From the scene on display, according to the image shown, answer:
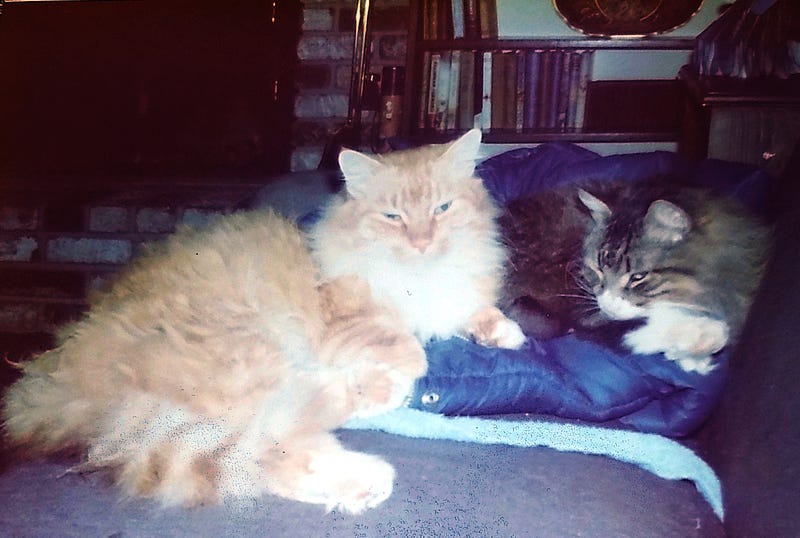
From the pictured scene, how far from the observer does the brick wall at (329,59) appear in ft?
6.55

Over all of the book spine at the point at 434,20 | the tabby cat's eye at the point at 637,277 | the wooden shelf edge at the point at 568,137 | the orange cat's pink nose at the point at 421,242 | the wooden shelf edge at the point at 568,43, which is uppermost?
the book spine at the point at 434,20

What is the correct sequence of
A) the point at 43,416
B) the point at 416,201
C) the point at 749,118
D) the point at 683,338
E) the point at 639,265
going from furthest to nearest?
the point at 749,118, the point at 416,201, the point at 639,265, the point at 683,338, the point at 43,416

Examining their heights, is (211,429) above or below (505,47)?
below

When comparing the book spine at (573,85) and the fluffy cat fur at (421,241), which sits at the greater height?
the book spine at (573,85)

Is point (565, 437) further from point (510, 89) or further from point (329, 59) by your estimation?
point (329, 59)

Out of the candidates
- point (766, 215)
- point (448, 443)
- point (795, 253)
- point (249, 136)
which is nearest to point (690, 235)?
point (766, 215)

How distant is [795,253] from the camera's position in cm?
65

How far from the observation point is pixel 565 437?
79 centimetres

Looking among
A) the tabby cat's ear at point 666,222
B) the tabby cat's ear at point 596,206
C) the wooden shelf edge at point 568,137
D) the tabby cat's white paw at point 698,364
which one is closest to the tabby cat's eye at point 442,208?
the tabby cat's ear at point 596,206

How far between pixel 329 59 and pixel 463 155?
1184mm

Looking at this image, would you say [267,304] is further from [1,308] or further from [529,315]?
[1,308]

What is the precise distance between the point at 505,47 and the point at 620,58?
1.31ft

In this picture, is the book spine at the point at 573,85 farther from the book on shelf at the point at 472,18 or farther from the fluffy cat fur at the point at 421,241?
the fluffy cat fur at the point at 421,241

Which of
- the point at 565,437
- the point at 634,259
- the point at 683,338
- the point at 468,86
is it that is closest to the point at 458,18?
the point at 468,86
